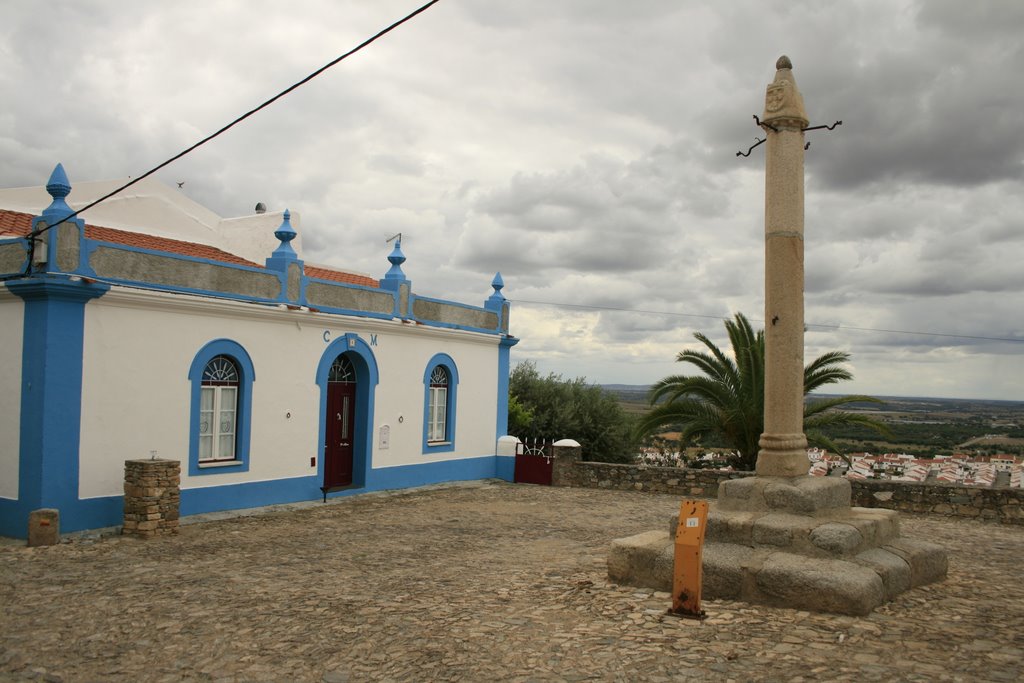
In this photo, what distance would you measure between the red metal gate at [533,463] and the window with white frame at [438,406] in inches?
75.3

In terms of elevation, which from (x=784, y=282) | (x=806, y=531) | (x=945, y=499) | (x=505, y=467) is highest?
(x=784, y=282)

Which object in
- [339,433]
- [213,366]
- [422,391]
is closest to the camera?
[213,366]

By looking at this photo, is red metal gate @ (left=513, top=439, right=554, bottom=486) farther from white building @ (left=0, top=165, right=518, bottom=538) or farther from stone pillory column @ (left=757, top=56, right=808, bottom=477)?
stone pillory column @ (left=757, top=56, right=808, bottom=477)

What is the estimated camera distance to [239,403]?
13.0 meters

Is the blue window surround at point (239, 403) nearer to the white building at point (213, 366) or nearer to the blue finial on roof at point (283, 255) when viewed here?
the white building at point (213, 366)

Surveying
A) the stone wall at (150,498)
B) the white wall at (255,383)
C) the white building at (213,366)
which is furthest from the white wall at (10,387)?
the stone wall at (150,498)

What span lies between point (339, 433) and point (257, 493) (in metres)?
2.43

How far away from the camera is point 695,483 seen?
16000 millimetres

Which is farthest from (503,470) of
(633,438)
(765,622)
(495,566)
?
(765,622)

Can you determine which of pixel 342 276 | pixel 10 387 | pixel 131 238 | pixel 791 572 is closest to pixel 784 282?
pixel 791 572

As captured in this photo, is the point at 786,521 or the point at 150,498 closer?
the point at 786,521

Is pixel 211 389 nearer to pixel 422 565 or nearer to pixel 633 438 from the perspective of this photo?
pixel 422 565

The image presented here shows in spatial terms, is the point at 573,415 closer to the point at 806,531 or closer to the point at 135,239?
the point at 135,239

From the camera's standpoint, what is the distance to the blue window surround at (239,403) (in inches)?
476
